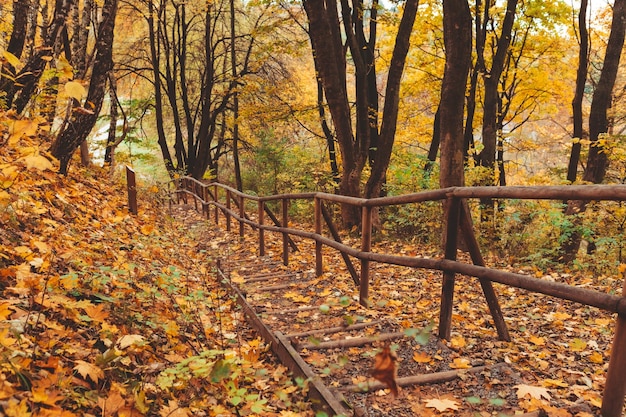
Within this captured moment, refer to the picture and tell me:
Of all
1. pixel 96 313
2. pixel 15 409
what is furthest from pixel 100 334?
pixel 15 409

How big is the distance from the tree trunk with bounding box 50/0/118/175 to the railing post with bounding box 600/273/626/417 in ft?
21.5

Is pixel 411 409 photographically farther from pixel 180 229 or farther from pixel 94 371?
pixel 180 229

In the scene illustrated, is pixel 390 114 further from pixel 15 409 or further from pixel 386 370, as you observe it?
pixel 15 409

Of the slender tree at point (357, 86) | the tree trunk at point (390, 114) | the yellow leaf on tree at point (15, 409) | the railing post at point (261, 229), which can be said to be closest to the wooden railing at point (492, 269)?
the railing post at point (261, 229)

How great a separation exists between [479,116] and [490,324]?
13.5 m

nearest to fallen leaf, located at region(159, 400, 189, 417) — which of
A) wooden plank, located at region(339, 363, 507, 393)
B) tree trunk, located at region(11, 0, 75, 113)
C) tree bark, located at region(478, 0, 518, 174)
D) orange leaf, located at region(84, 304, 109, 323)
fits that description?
orange leaf, located at region(84, 304, 109, 323)

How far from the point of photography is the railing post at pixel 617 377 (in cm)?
217

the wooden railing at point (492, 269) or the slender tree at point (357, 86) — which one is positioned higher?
the slender tree at point (357, 86)

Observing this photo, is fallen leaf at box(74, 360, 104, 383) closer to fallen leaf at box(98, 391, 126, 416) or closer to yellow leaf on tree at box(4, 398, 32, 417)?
fallen leaf at box(98, 391, 126, 416)

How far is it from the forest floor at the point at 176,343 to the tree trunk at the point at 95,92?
123 centimetres

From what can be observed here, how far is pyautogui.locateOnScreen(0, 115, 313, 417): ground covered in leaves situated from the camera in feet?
6.95

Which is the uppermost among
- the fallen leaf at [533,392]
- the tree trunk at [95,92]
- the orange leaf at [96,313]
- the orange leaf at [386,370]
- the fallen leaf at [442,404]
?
the tree trunk at [95,92]

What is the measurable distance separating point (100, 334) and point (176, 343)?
69 cm

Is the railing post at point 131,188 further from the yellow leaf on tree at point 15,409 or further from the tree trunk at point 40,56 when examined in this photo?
the yellow leaf on tree at point 15,409
